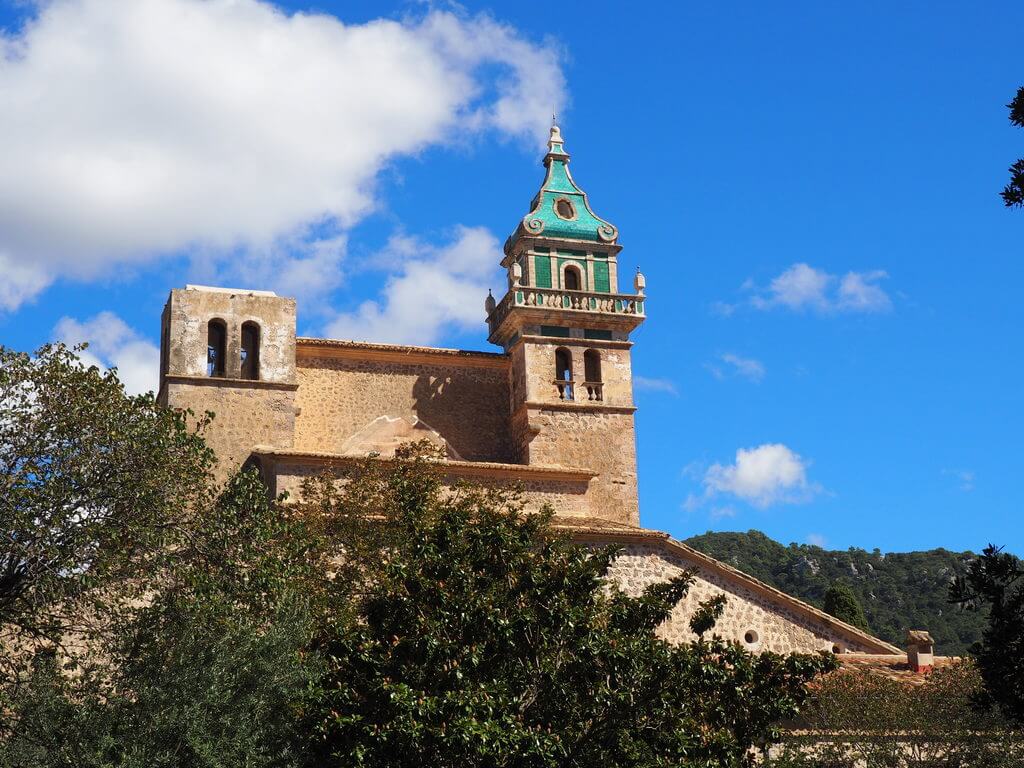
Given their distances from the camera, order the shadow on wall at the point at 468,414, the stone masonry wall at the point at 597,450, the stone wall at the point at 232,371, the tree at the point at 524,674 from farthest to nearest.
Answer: the shadow on wall at the point at 468,414, the stone masonry wall at the point at 597,450, the stone wall at the point at 232,371, the tree at the point at 524,674

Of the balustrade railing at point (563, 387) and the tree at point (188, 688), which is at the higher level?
the balustrade railing at point (563, 387)

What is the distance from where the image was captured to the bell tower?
33.5 meters

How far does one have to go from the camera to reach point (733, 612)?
29.4 metres

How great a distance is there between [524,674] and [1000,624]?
6.29 m

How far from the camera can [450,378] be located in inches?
1344

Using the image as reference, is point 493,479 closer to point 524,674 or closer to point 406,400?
point 406,400

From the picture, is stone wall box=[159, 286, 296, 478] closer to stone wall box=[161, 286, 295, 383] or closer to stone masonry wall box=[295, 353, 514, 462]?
stone wall box=[161, 286, 295, 383]

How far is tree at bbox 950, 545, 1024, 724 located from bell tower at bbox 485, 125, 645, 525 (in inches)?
822

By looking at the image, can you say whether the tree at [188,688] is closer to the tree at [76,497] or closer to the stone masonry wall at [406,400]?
the tree at [76,497]

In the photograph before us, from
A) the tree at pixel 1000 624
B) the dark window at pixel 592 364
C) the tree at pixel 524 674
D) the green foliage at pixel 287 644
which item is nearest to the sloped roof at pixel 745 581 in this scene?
the dark window at pixel 592 364

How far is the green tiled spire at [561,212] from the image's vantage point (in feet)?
116

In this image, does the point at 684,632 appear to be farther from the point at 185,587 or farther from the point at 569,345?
the point at 185,587

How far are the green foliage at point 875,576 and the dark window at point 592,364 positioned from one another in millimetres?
18995

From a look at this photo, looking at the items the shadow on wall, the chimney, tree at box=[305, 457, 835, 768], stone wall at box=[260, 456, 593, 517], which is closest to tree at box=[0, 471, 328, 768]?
tree at box=[305, 457, 835, 768]
